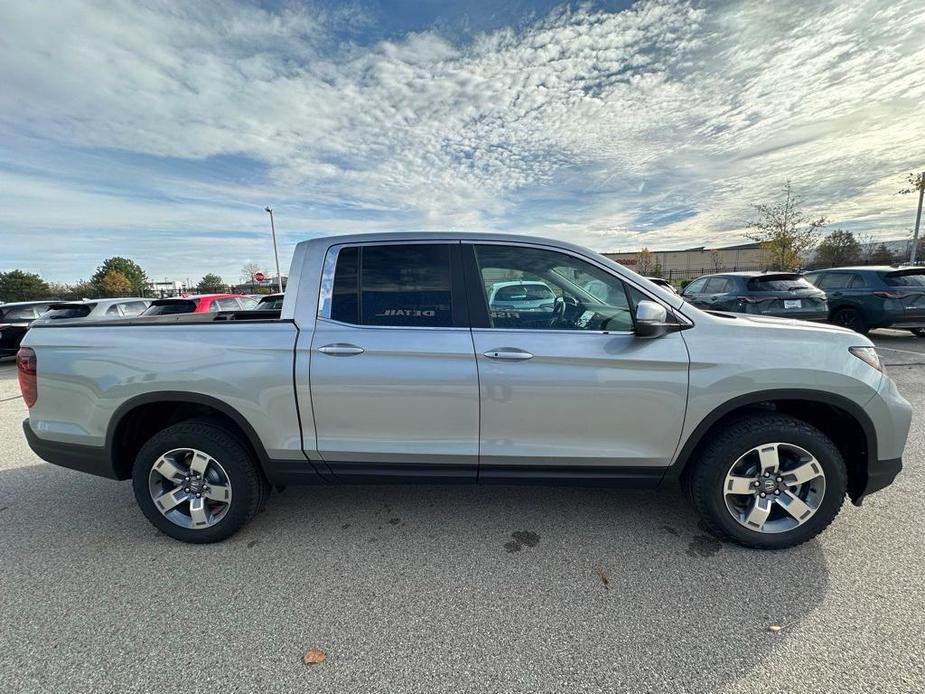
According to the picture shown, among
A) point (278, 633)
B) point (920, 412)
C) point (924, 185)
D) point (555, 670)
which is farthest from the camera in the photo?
point (924, 185)

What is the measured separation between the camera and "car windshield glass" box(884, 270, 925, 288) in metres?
8.33

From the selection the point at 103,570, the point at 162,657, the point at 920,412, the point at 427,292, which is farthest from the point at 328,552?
the point at 920,412

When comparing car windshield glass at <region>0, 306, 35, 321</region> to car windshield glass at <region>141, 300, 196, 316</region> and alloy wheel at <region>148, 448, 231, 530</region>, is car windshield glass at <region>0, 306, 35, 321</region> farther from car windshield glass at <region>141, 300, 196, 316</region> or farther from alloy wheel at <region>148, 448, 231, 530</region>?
alloy wheel at <region>148, 448, 231, 530</region>

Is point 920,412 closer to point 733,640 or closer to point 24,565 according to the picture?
point 733,640

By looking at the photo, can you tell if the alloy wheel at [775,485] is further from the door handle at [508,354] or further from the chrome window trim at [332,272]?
the chrome window trim at [332,272]

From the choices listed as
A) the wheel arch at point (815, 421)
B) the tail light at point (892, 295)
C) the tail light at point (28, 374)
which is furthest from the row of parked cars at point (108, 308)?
the tail light at point (892, 295)

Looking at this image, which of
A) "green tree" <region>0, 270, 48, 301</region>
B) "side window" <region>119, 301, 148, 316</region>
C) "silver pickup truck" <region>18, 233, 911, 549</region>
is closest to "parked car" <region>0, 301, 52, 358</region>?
"side window" <region>119, 301, 148, 316</region>

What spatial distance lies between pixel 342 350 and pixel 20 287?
1975 inches

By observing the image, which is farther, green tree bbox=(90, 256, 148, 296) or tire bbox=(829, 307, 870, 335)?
green tree bbox=(90, 256, 148, 296)

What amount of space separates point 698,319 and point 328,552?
2.57 metres

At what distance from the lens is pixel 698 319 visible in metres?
2.41

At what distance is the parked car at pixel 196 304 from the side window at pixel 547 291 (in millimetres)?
5145

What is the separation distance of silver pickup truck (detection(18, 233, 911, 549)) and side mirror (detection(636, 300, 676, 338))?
0.04 ft

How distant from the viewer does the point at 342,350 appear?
2410 mm
